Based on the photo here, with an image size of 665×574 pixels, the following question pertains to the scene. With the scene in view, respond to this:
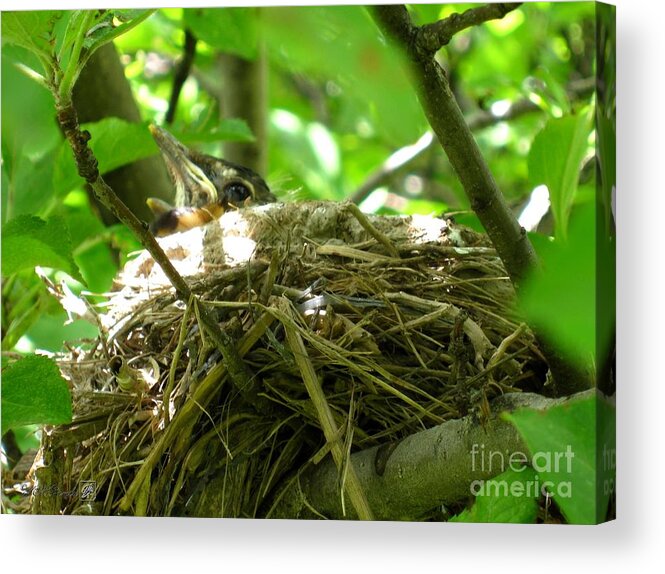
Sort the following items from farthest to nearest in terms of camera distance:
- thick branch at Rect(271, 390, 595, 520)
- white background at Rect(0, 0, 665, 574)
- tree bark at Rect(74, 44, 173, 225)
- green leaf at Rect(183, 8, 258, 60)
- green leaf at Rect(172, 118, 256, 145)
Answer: tree bark at Rect(74, 44, 173, 225), green leaf at Rect(172, 118, 256, 145), green leaf at Rect(183, 8, 258, 60), white background at Rect(0, 0, 665, 574), thick branch at Rect(271, 390, 595, 520)

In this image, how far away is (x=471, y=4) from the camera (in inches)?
Answer: 62.4

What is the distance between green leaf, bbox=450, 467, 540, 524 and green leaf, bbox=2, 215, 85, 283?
2.14ft

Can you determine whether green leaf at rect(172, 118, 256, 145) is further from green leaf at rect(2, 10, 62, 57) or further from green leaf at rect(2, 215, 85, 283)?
green leaf at rect(2, 10, 62, 57)

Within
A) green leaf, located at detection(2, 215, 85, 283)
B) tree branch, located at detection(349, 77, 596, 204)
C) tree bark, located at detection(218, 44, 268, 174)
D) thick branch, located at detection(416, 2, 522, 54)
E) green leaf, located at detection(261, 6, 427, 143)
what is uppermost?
tree bark, located at detection(218, 44, 268, 174)

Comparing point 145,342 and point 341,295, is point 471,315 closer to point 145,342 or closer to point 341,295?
point 341,295

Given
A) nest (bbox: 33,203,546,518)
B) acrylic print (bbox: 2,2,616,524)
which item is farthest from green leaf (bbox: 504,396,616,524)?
nest (bbox: 33,203,546,518)

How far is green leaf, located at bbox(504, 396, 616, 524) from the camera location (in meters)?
0.97

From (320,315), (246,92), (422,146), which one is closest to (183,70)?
(246,92)

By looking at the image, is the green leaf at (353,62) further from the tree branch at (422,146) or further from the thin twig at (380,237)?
the tree branch at (422,146)

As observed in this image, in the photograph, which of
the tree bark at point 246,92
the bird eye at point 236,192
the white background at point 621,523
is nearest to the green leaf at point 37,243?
the white background at point 621,523

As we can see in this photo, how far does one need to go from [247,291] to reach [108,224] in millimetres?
974

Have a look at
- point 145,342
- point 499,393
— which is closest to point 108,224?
point 145,342

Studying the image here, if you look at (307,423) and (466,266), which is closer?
(307,423)

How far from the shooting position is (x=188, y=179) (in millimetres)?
2414
